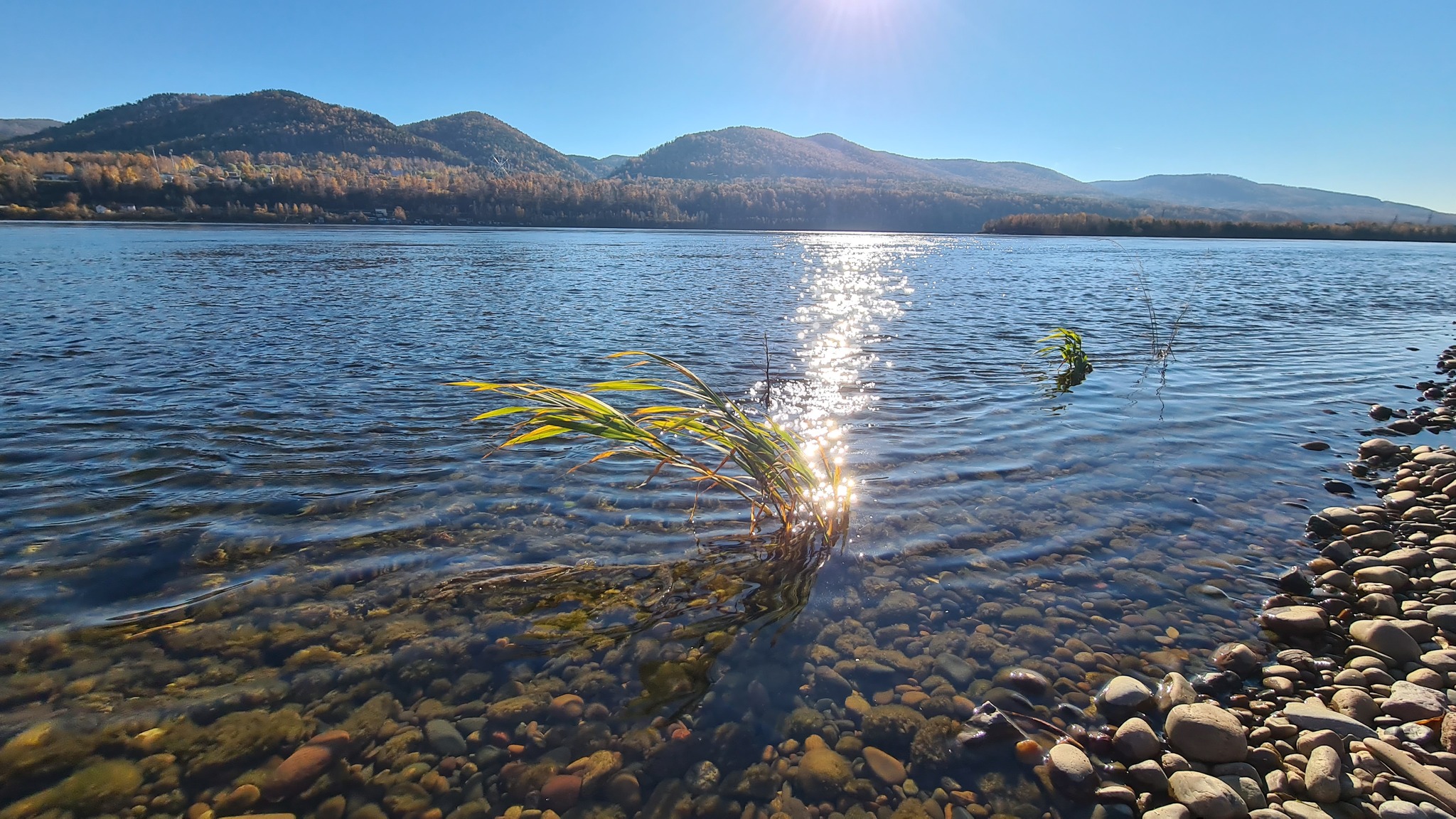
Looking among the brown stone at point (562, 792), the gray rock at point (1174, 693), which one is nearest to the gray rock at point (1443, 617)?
the gray rock at point (1174, 693)

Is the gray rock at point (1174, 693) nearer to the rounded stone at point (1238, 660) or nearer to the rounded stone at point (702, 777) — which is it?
the rounded stone at point (1238, 660)

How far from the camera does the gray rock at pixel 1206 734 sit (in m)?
3.02

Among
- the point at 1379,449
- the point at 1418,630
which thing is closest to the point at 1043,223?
the point at 1379,449

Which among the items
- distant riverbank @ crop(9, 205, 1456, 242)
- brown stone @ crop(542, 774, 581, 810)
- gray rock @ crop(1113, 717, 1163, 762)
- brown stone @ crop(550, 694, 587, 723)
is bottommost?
brown stone @ crop(542, 774, 581, 810)

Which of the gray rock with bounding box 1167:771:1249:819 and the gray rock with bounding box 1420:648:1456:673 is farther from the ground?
the gray rock with bounding box 1420:648:1456:673

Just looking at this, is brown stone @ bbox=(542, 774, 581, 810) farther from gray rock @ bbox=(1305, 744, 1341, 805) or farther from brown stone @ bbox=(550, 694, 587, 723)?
gray rock @ bbox=(1305, 744, 1341, 805)

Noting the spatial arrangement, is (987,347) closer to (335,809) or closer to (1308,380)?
(1308,380)

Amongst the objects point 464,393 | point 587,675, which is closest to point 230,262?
point 464,393

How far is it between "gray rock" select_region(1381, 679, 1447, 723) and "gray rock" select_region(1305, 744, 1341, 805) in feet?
2.33

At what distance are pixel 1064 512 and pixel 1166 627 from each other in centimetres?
174

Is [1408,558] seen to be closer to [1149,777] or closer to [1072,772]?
[1149,777]

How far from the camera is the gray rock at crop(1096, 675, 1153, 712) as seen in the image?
3.42 meters

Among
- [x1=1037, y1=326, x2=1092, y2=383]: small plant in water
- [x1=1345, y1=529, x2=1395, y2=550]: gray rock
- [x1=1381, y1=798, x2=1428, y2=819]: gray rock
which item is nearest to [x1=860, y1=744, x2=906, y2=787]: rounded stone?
[x1=1381, y1=798, x2=1428, y2=819]: gray rock

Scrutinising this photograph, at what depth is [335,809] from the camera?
9.23 ft
